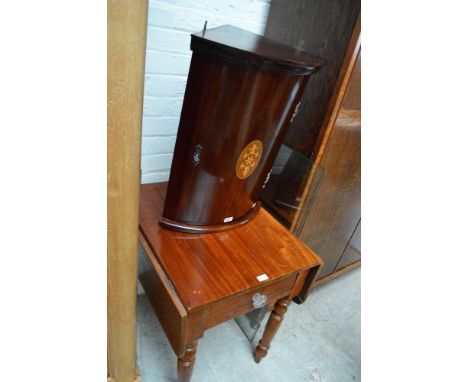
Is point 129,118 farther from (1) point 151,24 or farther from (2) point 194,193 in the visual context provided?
(1) point 151,24

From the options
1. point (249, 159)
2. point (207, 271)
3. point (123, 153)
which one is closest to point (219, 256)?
point (207, 271)

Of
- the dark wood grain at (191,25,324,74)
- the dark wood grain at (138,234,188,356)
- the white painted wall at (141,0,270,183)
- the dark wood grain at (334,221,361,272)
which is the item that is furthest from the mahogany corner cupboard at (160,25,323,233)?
the dark wood grain at (334,221,361,272)

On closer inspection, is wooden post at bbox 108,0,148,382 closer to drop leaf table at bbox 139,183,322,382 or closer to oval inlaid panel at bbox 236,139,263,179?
drop leaf table at bbox 139,183,322,382

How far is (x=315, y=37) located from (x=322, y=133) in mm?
305

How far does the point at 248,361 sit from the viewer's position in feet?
4.29

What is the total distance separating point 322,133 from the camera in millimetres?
1019

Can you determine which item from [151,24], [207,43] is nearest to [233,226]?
[207,43]

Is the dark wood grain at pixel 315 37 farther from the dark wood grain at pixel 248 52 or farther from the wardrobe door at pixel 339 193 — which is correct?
the dark wood grain at pixel 248 52

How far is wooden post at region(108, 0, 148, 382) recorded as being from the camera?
39 centimetres

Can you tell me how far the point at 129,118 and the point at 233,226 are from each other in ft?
1.83

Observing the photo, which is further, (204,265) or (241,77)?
(204,265)

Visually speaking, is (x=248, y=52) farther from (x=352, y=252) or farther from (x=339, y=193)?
(x=352, y=252)

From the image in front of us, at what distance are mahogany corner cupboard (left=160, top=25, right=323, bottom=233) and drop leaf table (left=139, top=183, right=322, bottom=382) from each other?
0.06 metres
